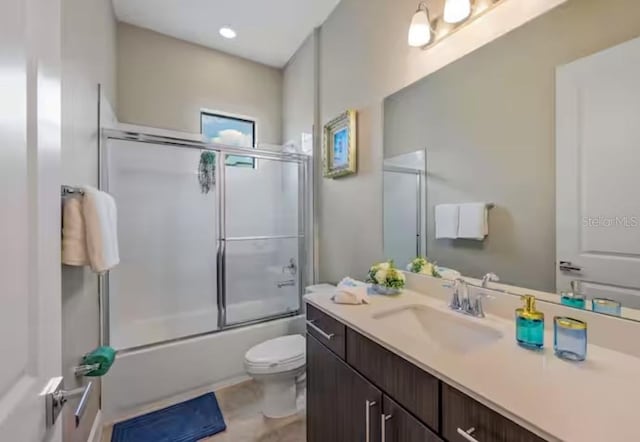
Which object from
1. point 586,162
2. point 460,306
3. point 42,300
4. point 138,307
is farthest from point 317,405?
point 138,307

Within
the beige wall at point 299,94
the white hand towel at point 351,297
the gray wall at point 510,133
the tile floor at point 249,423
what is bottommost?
the tile floor at point 249,423

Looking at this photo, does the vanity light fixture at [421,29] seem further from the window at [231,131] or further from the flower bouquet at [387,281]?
the window at [231,131]

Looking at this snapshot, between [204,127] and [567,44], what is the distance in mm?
2997

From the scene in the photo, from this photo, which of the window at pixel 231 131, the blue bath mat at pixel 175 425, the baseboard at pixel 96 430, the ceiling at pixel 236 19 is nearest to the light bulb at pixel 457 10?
the ceiling at pixel 236 19

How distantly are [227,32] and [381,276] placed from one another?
2.67 metres

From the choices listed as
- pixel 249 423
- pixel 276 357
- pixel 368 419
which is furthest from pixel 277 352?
pixel 368 419

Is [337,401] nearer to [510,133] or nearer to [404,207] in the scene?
[404,207]

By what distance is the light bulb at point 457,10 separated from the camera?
1.34 metres

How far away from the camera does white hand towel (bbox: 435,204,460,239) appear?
4.76ft

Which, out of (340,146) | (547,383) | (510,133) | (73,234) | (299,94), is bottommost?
(547,383)

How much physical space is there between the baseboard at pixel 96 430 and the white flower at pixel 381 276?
1.80 meters

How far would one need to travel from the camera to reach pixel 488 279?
1.29m

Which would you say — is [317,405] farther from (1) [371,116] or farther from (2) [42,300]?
(1) [371,116]

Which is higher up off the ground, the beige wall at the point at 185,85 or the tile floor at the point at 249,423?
the beige wall at the point at 185,85
